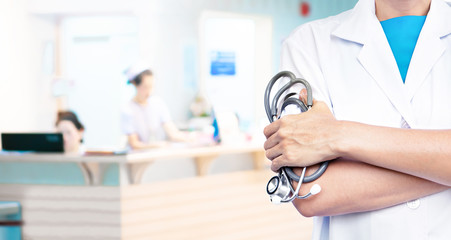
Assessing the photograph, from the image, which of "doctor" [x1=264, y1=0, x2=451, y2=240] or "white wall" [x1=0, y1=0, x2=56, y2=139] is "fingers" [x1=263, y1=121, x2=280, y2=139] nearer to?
"doctor" [x1=264, y1=0, x2=451, y2=240]

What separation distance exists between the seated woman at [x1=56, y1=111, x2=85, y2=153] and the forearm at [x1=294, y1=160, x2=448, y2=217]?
2.58 meters

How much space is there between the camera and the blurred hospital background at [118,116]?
10.8 feet

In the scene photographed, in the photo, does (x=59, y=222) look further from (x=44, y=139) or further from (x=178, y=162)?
(x=178, y=162)

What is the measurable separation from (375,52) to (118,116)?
4.29 metres

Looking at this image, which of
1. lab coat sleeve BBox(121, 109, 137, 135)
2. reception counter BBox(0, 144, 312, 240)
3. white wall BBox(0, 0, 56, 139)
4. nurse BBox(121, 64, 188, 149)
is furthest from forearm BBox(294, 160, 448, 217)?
lab coat sleeve BBox(121, 109, 137, 135)

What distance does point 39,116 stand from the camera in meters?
4.06

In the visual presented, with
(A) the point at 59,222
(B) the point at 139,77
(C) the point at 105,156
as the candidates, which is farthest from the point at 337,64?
(B) the point at 139,77

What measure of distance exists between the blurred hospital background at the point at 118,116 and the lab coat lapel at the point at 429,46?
2.26 m

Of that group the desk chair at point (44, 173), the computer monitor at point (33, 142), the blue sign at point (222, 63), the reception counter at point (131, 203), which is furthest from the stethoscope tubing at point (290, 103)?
the blue sign at point (222, 63)

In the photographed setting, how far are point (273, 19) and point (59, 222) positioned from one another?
11.1 ft

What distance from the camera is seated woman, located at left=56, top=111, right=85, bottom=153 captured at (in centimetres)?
358

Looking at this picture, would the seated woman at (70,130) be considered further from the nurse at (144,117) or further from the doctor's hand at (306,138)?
the doctor's hand at (306,138)

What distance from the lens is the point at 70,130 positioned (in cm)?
396

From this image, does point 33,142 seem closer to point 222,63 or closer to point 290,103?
point 290,103
